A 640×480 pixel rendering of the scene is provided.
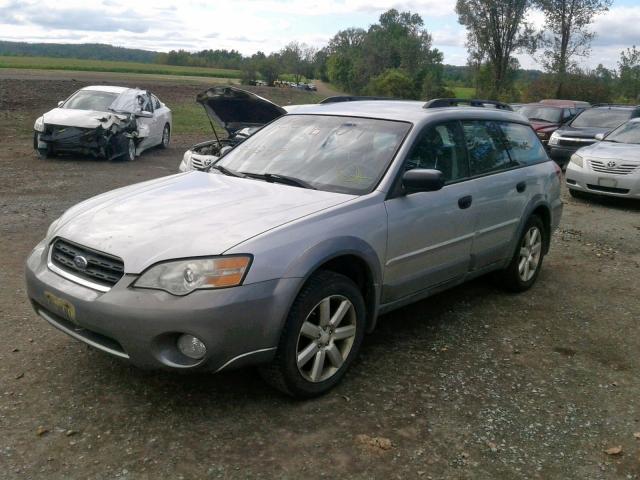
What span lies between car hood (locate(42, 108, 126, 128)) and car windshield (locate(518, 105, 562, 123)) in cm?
1114

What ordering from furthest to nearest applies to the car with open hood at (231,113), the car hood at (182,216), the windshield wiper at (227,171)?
the car with open hood at (231,113), the windshield wiper at (227,171), the car hood at (182,216)

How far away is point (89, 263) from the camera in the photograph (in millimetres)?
3354

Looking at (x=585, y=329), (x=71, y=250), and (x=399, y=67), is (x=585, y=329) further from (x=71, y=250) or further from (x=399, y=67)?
Result: (x=399, y=67)

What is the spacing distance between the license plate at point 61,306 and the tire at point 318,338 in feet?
3.41

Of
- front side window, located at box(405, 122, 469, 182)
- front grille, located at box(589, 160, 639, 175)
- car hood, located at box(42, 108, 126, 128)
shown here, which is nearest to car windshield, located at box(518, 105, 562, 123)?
front grille, located at box(589, 160, 639, 175)

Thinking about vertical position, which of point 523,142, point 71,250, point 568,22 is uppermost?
point 568,22

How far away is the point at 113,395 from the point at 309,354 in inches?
44.4

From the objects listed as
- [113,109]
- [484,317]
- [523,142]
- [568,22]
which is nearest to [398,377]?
[484,317]

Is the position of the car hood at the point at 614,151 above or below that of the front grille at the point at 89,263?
above

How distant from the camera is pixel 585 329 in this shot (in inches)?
197

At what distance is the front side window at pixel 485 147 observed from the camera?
4.87m

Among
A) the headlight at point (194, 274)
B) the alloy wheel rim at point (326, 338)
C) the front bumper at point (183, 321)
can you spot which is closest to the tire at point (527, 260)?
the alloy wheel rim at point (326, 338)

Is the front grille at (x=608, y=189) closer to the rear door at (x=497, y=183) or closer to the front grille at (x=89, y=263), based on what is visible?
the rear door at (x=497, y=183)

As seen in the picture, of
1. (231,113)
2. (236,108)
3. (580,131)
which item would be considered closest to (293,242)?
(236,108)
